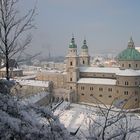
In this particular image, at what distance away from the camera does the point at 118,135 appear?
224 inches

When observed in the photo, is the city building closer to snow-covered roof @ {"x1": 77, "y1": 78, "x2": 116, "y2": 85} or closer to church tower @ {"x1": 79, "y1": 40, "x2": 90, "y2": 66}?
snow-covered roof @ {"x1": 77, "y1": 78, "x2": 116, "y2": 85}

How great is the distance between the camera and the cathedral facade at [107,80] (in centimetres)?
3716

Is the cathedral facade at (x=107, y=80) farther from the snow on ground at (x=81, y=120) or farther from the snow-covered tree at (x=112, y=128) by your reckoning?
the snow-covered tree at (x=112, y=128)

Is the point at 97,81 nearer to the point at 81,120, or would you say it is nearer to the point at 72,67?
the point at 72,67

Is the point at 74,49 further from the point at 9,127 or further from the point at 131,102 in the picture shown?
the point at 9,127

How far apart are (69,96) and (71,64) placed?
501 cm

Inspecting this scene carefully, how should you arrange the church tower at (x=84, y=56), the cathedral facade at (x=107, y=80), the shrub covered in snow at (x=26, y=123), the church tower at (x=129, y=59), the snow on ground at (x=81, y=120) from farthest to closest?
the church tower at (x=84, y=56)
the church tower at (x=129, y=59)
the cathedral facade at (x=107, y=80)
the snow on ground at (x=81, y=120)
the shrub covered in snow at (x=26, y=123)

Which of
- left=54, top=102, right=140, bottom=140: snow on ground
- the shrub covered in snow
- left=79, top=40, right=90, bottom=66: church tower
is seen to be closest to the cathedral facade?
left=79, top=40, right=90, bottom=66: church tower

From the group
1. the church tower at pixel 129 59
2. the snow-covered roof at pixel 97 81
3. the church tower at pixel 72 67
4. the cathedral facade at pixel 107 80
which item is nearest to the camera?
the cathedral facade at pixel 107 80


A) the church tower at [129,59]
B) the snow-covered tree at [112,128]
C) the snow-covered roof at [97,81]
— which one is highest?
the church tower at [129,59]

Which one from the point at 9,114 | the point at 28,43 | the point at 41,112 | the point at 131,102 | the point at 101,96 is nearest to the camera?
the point at 9,114

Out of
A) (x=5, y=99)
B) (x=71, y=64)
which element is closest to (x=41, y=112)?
(x=5, y=99)

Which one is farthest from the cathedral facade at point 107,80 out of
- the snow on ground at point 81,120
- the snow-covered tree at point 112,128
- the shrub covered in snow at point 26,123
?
the shrub covered in snow at point 26,123

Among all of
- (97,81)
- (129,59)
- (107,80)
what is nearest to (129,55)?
(129,59)
